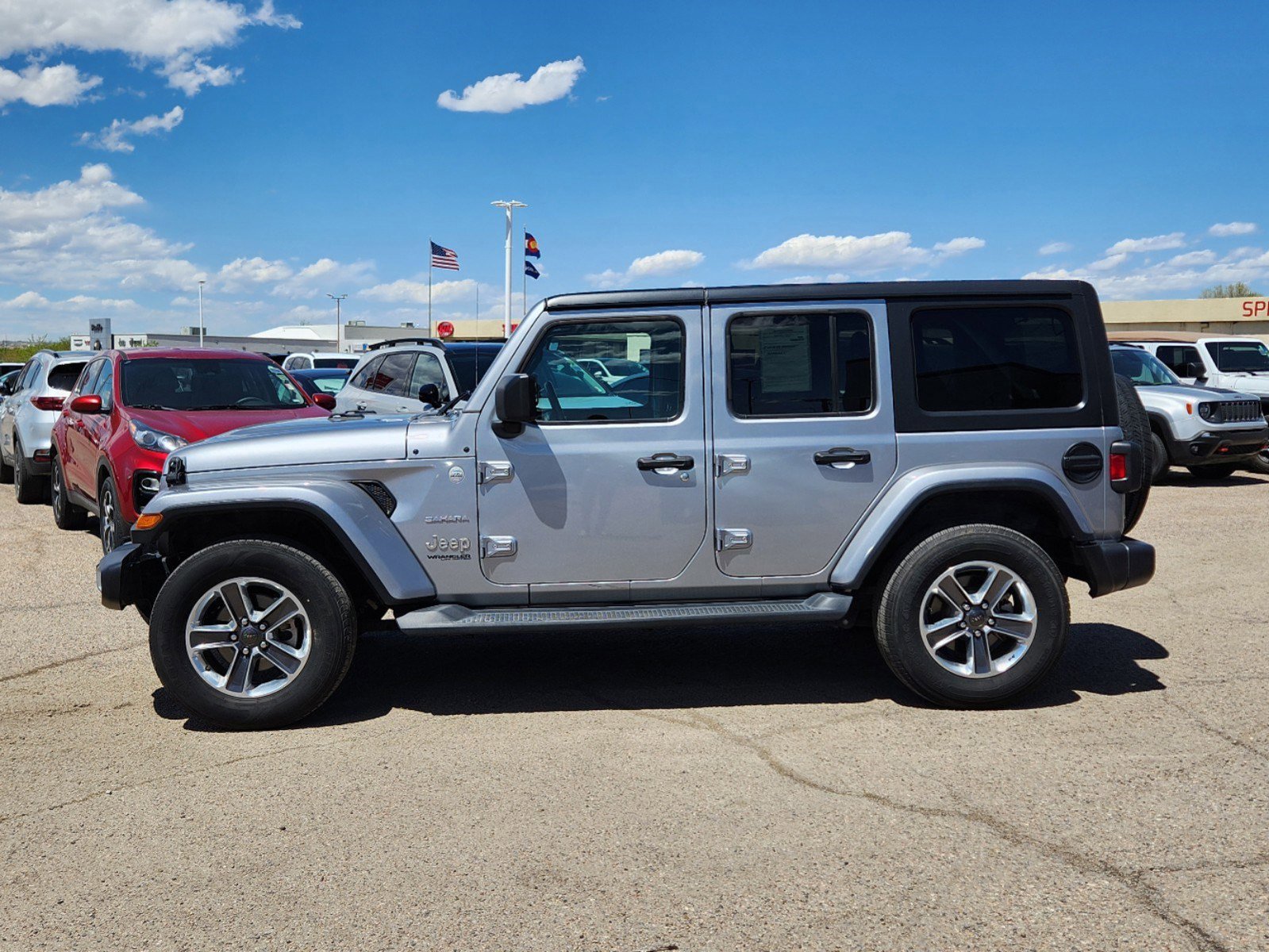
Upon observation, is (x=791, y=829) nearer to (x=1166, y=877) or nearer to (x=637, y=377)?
(x=1166, y=877)

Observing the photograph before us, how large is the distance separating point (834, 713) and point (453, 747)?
1701mm

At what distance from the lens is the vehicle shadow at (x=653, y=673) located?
5336 millimetres

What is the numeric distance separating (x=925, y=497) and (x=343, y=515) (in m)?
2.56

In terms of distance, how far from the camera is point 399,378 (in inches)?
485

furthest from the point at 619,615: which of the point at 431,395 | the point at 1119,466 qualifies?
the point at 431,395

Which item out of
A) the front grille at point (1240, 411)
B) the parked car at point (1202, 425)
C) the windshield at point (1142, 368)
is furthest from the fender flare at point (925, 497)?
the windshield at point (1142, 368)

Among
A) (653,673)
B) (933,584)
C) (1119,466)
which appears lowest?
(653,673)

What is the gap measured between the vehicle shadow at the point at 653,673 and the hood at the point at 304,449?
0.91 metres

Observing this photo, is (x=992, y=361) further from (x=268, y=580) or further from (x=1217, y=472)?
(x=1217, y=472)

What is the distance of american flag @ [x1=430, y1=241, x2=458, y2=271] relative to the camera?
3925 cm

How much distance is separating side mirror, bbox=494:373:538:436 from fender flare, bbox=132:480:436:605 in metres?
0.71

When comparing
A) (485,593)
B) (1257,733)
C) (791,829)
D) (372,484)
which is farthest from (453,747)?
(1257,733)

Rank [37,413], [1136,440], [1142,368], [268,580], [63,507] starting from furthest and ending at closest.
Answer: [1142,368]
[37,413]
[63,507]
[1136,440]
[268,580]

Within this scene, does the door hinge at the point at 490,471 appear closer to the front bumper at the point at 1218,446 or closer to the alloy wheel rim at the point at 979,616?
the alloy wheel rim at the point at 979,616
